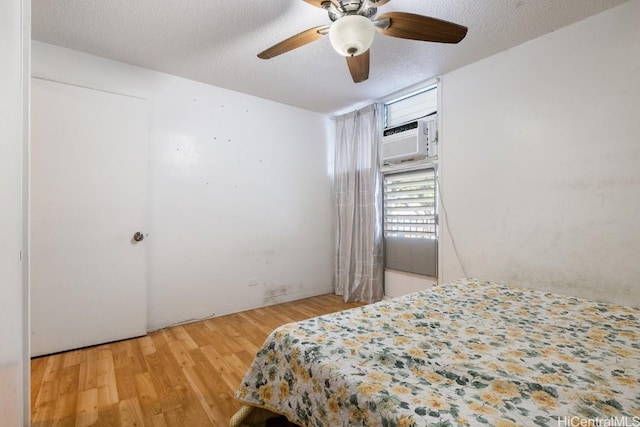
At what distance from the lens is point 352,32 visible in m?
1.43

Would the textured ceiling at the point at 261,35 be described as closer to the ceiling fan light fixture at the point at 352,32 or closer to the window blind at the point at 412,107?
the window blind at the point at 412,107

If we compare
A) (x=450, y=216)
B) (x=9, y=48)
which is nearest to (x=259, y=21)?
(x=9, y=48)

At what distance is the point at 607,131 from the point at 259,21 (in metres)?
2.44

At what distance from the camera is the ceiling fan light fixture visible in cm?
143

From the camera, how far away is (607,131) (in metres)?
1.86

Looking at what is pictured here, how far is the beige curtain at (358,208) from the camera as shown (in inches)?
130

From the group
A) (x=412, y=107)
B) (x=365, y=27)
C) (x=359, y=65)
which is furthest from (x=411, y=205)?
(x=365, y=27)

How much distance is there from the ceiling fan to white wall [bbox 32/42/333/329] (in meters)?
1.61

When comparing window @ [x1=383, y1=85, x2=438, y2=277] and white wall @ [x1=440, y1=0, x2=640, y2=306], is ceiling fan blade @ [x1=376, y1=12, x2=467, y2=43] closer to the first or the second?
white wall @ [x1=440, y1=0, x2=640, y2=306]

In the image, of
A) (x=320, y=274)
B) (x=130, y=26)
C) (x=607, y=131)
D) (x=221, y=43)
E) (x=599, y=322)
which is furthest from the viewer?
(x=320, y=274)

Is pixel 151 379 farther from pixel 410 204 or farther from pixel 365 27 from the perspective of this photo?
pixel 410 204

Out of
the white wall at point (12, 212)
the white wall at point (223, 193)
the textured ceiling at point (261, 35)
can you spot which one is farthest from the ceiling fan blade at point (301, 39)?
the white wall at point (223, 193)

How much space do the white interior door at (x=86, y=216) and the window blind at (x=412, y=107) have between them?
2570 mm

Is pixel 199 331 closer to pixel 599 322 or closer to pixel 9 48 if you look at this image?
pixel 9 48
